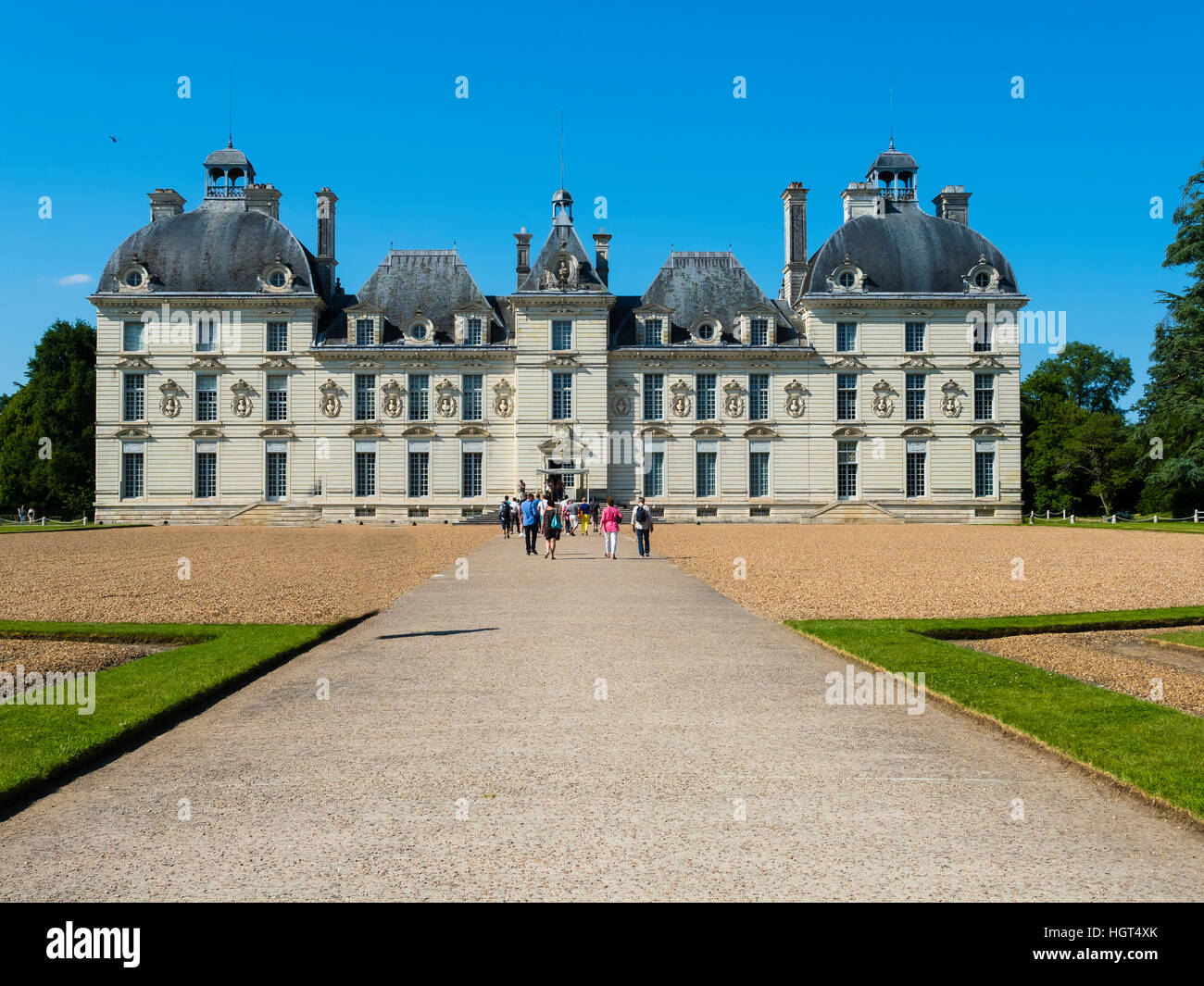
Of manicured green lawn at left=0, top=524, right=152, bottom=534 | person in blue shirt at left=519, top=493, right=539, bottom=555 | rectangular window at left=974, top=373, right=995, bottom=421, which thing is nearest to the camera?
person in blue shirt at left=519, top=493, right=539, bottom=555

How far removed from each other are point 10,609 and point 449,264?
42.0 metres

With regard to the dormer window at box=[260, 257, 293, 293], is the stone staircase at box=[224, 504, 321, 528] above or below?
below

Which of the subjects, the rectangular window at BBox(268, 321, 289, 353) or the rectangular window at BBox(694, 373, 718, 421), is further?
the rectangular window at BBox(694, 373, 718, 421)

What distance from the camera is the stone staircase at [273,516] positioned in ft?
164

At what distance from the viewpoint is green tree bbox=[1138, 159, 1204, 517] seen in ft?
135

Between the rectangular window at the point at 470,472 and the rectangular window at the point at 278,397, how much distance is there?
9.74 m

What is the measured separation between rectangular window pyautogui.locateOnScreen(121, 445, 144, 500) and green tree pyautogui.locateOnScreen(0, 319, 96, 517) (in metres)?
8.65

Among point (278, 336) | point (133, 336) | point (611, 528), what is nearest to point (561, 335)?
point (278, 336)

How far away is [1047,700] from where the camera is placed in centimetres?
772

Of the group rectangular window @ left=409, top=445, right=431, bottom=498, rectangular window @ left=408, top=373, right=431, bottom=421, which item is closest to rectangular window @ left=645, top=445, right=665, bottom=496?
rectangular window @ left=409, top=445, right=431, bottom=498

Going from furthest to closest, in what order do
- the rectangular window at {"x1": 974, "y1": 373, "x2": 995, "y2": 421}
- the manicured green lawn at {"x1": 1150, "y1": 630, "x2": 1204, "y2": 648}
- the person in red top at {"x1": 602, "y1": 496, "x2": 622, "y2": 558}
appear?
the rectangular window at {"x1": 974, "y1": 373, "x2": 995, "y2": 421}
the person in red top at {"x1": 602, "y1": 496, "x2": 622, "y2": 558}
the manicured green lawn at {"x1": 1150, "y1": 630, "x2": 1204, "y2": 648}

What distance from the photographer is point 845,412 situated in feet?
170

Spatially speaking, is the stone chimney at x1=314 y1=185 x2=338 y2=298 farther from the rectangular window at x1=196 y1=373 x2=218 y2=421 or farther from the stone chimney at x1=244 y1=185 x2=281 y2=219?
the rectangular window at x1=196 y1=373 x2=218 y2=421

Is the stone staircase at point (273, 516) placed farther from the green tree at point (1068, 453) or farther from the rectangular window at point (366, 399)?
the green tree at point (1068, 453)
